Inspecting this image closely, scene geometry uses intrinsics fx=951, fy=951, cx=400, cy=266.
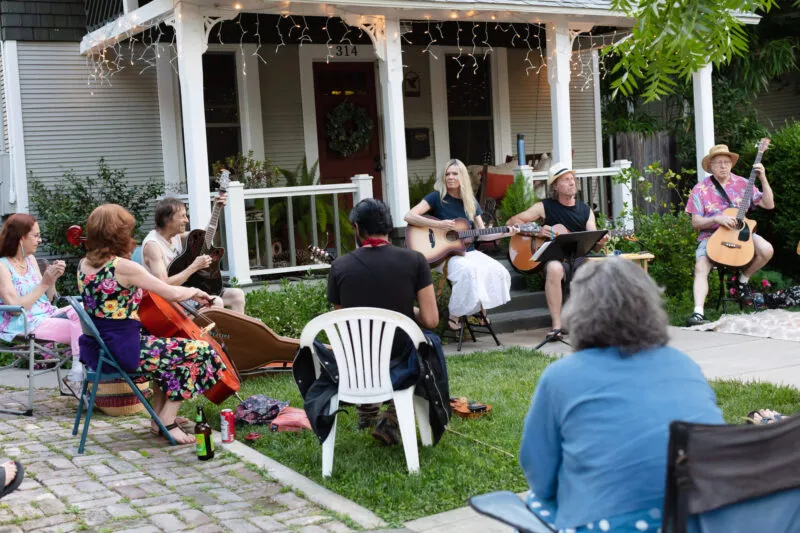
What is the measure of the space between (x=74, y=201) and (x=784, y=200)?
8069 millimetres

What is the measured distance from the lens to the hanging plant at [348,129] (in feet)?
40.0

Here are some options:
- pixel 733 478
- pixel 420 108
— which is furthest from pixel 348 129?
pixel 733 478

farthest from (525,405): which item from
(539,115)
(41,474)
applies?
(539,115)

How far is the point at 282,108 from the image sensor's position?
12.0 meters

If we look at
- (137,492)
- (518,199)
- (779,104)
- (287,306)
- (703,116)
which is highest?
(779,104)

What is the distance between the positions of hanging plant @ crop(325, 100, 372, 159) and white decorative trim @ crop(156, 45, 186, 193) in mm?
2013

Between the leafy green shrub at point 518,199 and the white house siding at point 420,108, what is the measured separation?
2892mm

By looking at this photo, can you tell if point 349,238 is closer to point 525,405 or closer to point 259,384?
point 259,384

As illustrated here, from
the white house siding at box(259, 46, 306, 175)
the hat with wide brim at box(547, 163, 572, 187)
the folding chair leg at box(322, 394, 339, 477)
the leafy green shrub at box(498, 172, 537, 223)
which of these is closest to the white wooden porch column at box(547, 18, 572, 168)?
the leafy green shrub at box(498, 172, 537, 223)

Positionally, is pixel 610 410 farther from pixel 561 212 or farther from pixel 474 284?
pixel 561 212

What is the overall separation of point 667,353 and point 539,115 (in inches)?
448

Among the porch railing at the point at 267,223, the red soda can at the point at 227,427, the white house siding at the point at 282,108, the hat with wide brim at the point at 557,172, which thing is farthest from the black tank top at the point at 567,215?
the red soda can at the point at 227,427

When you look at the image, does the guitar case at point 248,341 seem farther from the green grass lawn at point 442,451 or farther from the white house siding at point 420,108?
the white house siding at point 420,108

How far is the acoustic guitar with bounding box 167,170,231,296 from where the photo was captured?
23.2 ft
